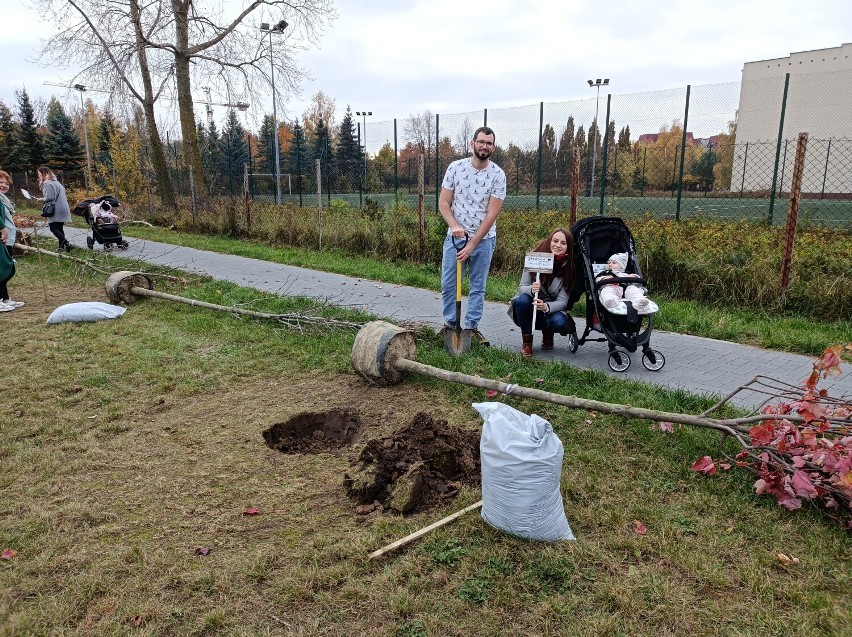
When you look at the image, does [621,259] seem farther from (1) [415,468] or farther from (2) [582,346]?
(1) [415,468]

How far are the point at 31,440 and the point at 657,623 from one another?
4178 mm

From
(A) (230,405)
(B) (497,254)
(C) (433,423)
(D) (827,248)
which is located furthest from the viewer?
(B) (497,254)

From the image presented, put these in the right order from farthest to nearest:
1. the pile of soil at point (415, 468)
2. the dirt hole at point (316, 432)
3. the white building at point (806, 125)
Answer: the white building at point (806, 125)
the dirt hole at point (316, 432)
the pile of soil at point (415, 468)

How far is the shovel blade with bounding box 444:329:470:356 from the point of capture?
582 cm

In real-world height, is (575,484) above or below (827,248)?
below

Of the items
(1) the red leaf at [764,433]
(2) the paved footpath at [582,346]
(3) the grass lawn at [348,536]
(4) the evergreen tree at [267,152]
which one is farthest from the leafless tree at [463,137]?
(4) the evergreen tree at [267,152]

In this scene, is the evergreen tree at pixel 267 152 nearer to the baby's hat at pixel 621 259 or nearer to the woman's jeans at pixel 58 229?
the woman's jeans at pixel 58 229

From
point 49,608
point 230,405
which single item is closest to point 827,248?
point 230,405

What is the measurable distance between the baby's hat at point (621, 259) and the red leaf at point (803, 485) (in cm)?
280

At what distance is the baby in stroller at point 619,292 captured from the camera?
5.30 meters

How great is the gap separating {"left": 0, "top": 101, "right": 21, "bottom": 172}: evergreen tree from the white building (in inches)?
1763

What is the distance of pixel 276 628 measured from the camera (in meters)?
2.48

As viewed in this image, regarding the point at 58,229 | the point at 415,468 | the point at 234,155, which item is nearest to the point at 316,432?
the point at 415,468

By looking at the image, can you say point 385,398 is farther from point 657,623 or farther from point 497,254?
point 497,254
